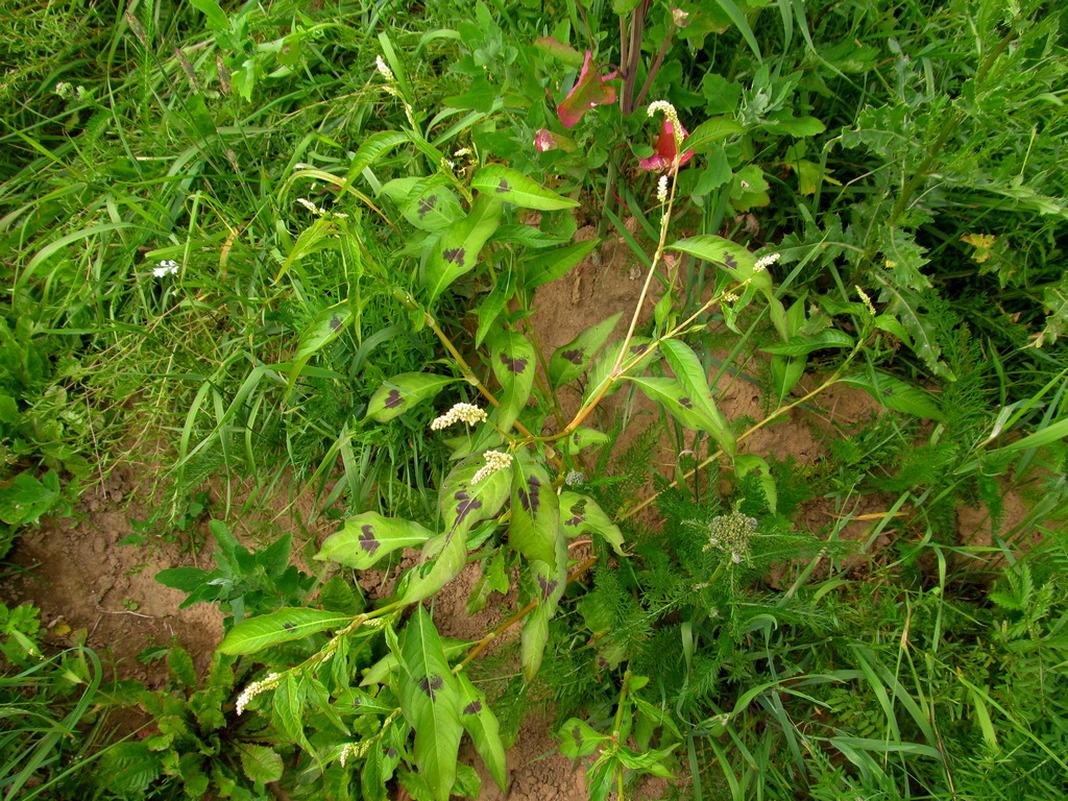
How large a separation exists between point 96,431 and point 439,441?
141cm

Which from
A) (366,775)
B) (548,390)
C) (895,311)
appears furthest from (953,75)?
(366,775)

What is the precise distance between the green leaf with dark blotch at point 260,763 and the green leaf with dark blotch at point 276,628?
3.32 feet

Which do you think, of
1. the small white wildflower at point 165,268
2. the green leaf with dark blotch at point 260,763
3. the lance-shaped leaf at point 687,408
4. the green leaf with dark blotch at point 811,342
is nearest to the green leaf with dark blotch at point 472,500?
the lance-shaped leaf at point 687,408

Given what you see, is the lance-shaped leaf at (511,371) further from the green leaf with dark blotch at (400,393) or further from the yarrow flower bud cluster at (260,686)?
the yarrow flower bud cluster at (260,686)

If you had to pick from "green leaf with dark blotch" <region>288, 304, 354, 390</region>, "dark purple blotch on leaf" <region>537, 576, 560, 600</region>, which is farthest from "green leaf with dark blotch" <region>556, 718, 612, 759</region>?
"green leaf with dark blotch" <region>288, 304, 354, 390</region>

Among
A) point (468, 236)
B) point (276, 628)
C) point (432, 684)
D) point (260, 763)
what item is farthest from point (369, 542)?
point (260, 763)

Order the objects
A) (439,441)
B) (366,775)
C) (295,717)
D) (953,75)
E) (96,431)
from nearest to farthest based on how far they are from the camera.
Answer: (295,717) < (366,775) < (953,75) < (439,441) < (96,431)

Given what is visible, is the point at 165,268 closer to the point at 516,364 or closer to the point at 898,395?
the point at 516,364

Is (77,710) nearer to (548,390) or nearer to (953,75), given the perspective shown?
(548,390)

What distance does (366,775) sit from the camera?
4.91 feet

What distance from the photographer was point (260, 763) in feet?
6.86

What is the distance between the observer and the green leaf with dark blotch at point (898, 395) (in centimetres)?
183

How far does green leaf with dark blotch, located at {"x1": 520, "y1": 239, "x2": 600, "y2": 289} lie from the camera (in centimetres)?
169

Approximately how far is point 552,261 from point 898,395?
3.46 feet
